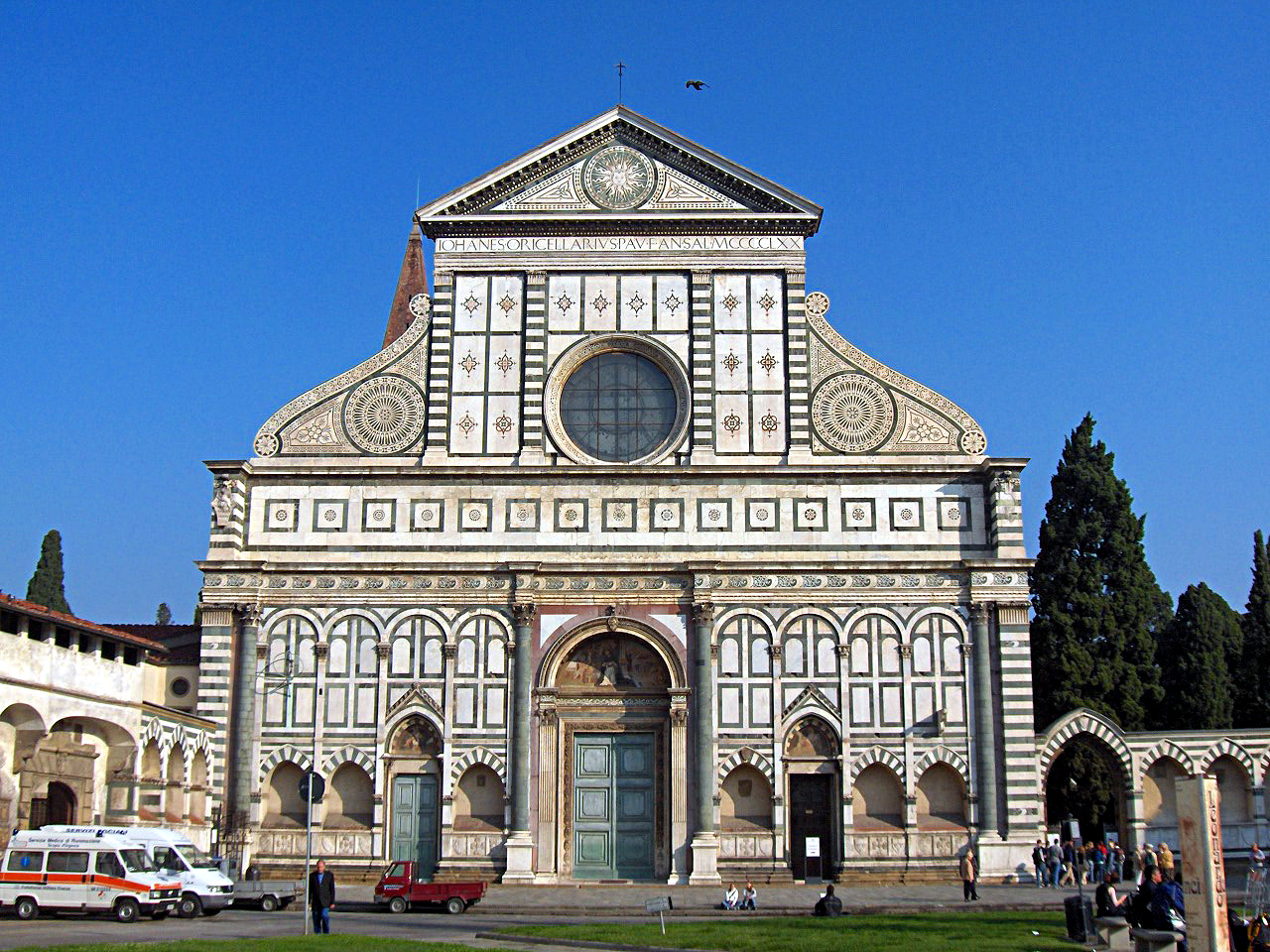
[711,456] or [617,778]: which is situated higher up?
[711,456]

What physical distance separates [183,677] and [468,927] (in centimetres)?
1289

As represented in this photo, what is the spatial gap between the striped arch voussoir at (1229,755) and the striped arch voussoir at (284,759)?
69.2ft

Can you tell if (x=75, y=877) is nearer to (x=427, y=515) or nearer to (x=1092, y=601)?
(x=427, y=515)

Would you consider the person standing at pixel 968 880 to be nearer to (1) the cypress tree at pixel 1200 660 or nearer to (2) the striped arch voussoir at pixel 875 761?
(2) the striped arch voussoir at pixel 875 761

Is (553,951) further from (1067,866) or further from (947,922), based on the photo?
(1067,866)

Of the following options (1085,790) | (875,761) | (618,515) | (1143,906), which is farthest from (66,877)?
(1085,790)

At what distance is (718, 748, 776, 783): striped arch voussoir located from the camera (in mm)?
32375

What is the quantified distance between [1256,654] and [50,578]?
4640 cm

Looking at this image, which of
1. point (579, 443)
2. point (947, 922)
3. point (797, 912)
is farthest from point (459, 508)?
point (947, 922)

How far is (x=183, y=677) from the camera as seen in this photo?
33.7 metres

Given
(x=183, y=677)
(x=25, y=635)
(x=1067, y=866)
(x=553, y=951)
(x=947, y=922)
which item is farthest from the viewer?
(x=183, y=677)

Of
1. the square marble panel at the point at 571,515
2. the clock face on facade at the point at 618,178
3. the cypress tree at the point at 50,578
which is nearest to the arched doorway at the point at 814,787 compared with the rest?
the square marble panel at the point at 571,515

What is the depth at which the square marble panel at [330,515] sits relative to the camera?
3375 cm

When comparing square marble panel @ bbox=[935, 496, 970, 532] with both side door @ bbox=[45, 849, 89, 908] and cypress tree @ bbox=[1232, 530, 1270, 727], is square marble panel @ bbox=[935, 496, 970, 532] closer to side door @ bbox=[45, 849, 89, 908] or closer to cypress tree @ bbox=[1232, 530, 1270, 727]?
cypress tree @ bbox=[1232, 530, 1270, 727]
